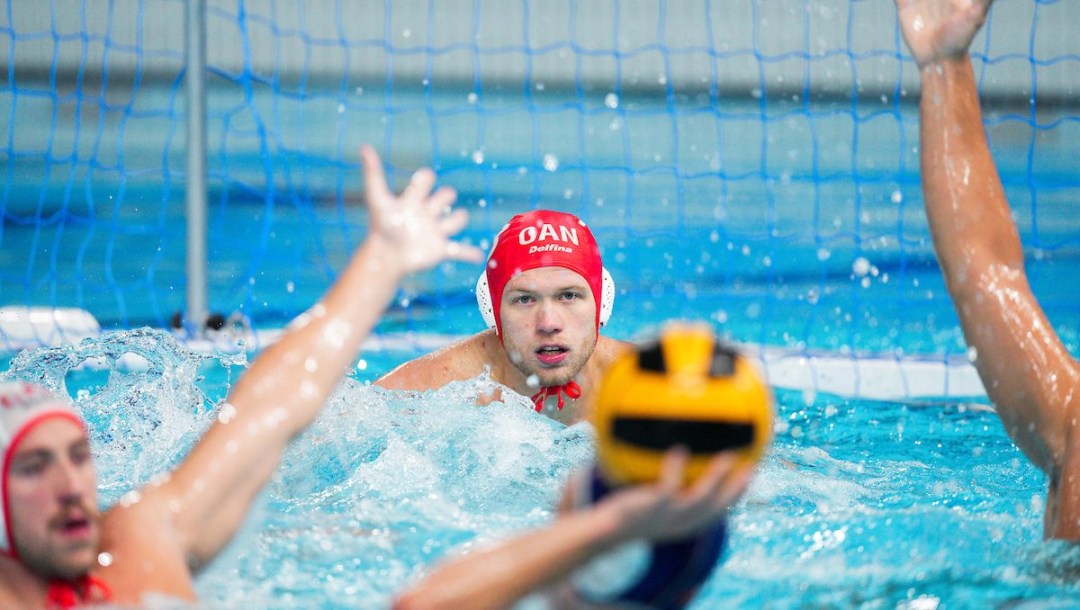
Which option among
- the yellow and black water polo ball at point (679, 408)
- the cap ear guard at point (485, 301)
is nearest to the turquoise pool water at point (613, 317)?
the cap ear guard at point (485, 301)

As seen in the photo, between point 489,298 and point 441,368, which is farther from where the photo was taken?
point 441,368

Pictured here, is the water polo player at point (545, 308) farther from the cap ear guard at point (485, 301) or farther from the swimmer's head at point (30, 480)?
the swimmer's head at point (30, 480)

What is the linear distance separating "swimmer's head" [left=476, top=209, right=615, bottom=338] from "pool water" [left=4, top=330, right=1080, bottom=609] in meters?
0.35

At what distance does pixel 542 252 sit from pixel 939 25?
1437 mm

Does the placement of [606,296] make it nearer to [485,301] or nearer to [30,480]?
[485,301]

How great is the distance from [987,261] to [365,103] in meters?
9.34

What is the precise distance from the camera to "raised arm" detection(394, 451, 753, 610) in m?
1.44

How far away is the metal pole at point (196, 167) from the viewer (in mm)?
5098

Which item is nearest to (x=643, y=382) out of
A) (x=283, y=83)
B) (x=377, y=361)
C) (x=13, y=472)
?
(x=13, y=472)

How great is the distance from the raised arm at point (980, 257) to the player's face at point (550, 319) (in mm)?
1296

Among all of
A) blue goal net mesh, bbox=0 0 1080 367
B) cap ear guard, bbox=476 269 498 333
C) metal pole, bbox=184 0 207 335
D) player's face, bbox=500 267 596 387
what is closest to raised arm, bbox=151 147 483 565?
player's face, bbox=500 267 596 387

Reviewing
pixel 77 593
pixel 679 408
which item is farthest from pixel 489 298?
pixel 679 408

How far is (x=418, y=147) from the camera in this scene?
10.3 meters

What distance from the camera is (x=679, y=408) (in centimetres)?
149
